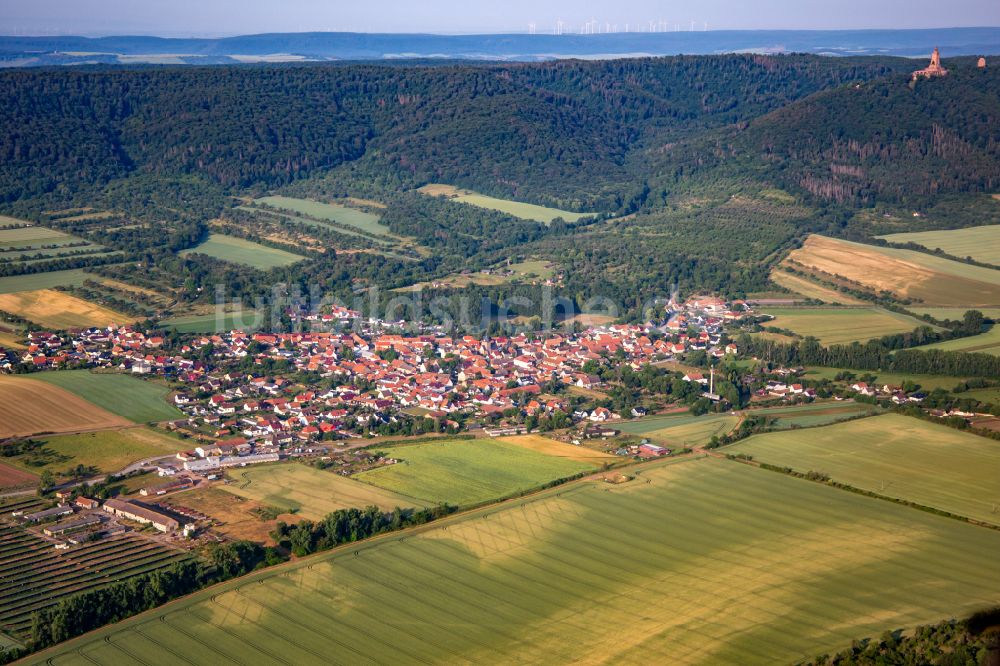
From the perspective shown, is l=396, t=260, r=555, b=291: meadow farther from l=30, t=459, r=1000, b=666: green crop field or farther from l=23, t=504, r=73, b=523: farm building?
l=23, t=504, r=73, b=523: farm building

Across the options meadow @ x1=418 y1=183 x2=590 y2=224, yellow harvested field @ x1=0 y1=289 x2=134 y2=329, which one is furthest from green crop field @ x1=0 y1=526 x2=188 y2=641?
meadow @ x1=418 y1=183 x2=590 y2=224

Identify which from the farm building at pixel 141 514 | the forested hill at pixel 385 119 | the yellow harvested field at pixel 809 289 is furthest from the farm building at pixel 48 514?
the forested hill at pixel 385 119

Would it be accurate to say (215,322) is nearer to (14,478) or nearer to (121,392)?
(121,392)

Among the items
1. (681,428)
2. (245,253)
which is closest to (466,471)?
(681,428)

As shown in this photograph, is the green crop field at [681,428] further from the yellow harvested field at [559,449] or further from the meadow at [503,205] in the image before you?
the meadow at [503,205]

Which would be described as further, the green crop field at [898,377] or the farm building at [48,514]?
the green crop field at [898,377]

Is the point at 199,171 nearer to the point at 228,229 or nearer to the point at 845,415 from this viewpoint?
the point at 228,229
